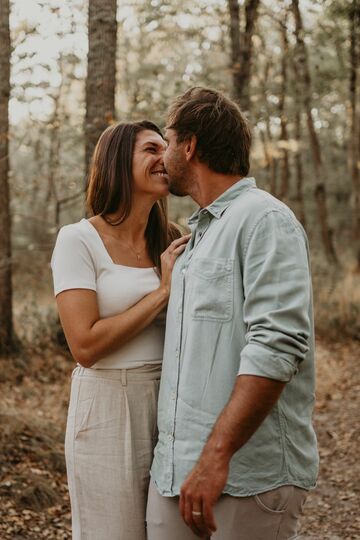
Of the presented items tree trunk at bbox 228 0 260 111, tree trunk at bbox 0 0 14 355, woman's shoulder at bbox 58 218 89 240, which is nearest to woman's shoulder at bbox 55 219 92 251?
woman's shoulder at bbox 58 218 89 240

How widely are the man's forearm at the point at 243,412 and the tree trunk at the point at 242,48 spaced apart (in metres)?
9.42

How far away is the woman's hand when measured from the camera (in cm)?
296

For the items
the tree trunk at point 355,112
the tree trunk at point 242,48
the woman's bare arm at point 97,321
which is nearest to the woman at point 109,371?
the woman's bare arm at point 97,321

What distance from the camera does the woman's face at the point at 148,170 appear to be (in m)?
3.31

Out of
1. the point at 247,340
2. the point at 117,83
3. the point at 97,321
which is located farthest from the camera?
the point at 117,83

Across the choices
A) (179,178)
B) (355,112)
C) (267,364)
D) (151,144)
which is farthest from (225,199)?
(355,112)

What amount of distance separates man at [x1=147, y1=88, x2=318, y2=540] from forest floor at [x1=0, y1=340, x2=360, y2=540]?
3.01 metres

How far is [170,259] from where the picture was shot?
9.80 feet

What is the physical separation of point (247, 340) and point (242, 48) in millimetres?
10765

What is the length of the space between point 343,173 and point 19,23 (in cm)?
2426

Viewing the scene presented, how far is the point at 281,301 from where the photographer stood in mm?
2209

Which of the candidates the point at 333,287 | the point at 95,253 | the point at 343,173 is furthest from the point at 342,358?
the point at 343,173

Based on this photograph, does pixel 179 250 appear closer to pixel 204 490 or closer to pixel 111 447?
pixel 111 447

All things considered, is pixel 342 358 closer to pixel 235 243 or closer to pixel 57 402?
pixel 57 402
